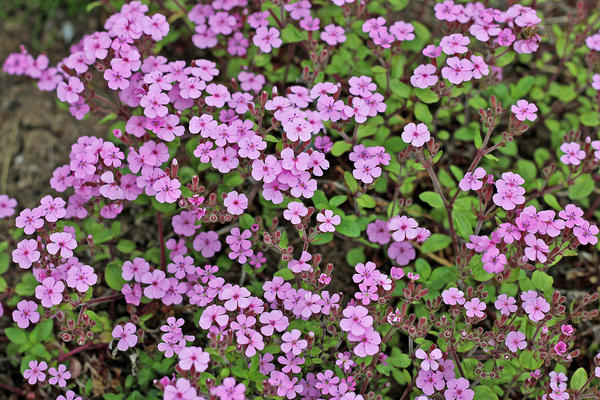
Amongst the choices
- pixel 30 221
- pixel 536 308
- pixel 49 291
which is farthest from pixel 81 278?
pixel 536 308

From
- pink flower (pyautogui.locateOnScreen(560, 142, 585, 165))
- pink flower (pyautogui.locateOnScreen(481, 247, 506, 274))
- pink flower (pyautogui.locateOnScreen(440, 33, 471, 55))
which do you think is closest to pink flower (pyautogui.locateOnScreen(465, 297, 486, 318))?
pink flower (pyautogui.locateOnScreen(481, 247, 506, 274))

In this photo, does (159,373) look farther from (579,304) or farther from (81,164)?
(579,304)

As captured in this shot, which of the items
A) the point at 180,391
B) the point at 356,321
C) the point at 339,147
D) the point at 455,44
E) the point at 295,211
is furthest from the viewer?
the point at 339,147

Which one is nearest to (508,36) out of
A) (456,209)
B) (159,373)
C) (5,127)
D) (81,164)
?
(456,209)

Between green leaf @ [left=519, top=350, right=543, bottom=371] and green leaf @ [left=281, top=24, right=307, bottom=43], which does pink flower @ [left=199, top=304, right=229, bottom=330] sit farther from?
green leaf @ [left=281, top=24, right=307, bottom=43]

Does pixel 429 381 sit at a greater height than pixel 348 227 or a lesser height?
lesser

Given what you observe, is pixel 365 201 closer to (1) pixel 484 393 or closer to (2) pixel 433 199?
(2) pixel 433 199

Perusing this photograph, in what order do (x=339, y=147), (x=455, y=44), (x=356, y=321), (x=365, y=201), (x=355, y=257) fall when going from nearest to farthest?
(x=356, y=321) → (x=455, y=44) → (x=365, y=201) → (x=339, y=147) → (x=355, y=257)

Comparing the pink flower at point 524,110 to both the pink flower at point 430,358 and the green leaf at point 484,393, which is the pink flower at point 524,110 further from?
the green leaf at point 484,393
